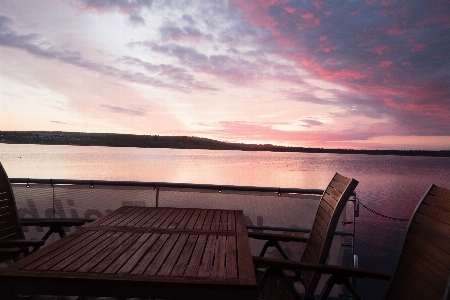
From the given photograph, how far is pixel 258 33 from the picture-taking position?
1402 centimetres

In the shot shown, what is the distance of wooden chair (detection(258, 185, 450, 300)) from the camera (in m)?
1.47

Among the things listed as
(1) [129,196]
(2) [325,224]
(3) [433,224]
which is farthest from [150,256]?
(1) [129,196]

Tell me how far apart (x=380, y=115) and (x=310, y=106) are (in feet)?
53.7

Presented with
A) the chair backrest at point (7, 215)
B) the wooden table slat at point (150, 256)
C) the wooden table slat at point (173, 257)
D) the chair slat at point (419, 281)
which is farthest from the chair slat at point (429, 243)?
the chair backrest at point (7, 215)

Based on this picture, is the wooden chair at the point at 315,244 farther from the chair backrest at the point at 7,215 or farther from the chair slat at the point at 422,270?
the chair backrest at the point at 7,215

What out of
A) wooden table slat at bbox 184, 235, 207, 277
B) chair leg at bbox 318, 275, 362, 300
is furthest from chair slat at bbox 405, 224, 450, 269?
wooden table slat at bbox 184, 235, 207, 277

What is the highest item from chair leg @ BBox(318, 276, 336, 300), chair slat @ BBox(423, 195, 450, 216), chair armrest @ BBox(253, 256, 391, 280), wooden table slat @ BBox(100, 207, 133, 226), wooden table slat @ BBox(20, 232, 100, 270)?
chair slat @ BBox(423, 195, 450, 216)

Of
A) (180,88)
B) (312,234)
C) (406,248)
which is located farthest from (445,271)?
(180,88)

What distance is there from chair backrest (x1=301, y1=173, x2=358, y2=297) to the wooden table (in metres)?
0.48

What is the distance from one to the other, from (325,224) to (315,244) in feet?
0.70

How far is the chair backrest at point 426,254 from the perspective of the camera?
1469 mm

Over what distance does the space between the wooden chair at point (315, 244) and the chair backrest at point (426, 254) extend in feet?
1.31

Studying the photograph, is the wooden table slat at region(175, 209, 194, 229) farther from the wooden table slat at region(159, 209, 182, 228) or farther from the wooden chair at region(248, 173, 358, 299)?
the wooden chair at region(248, 173, 358, 299)

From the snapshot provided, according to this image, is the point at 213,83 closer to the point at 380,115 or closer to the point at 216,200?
the point at 380,115
